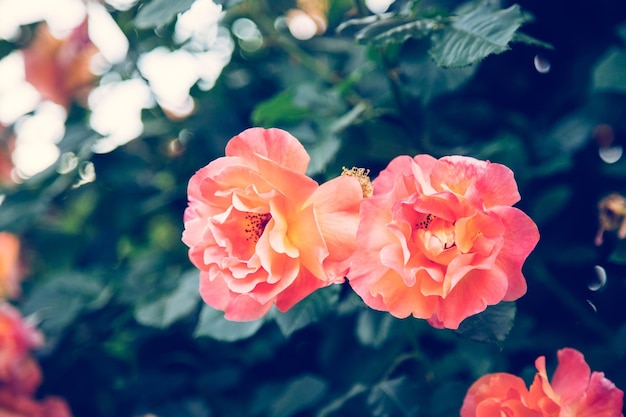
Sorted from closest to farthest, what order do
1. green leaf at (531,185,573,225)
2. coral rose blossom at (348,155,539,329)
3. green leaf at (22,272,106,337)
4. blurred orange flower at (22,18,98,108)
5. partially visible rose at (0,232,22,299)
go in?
coral rose blossom at (348,155,539,329), green leaf at (531,185,573,225), green leaf at (22,272,106,337), blurred orange flower at (22,18,98,108), partially visible rose at (0,232,22,299)

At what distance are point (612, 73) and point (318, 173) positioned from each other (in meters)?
0.44

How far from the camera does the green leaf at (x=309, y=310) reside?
0.66 meters

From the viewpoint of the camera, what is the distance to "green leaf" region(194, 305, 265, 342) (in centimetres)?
71

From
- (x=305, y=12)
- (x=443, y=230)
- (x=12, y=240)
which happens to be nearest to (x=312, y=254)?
(x=443, y=230)

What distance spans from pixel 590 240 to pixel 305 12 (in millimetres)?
757

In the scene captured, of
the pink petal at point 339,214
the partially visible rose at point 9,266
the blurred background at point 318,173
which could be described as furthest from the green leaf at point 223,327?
the partially visible rose at point 9,266

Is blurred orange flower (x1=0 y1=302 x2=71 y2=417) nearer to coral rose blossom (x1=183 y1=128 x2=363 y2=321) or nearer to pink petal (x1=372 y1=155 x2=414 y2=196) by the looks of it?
coral rose blossom (x1=183 y1=128 x2=363 y2=321)

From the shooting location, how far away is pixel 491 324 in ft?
1.85

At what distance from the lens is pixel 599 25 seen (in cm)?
95


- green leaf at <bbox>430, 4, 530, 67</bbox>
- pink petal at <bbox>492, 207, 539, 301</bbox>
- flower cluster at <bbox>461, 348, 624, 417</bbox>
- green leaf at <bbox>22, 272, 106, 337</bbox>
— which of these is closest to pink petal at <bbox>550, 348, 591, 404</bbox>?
flower cluster at <bbox>461, 348, 624, 417</bbox>

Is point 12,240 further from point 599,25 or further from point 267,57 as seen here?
point 599,25

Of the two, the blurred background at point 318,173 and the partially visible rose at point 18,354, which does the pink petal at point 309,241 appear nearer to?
the blurred background at point 318,173

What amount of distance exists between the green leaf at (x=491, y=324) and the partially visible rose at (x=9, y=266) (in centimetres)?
123

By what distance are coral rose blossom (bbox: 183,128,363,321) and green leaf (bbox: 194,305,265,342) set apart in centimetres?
13
